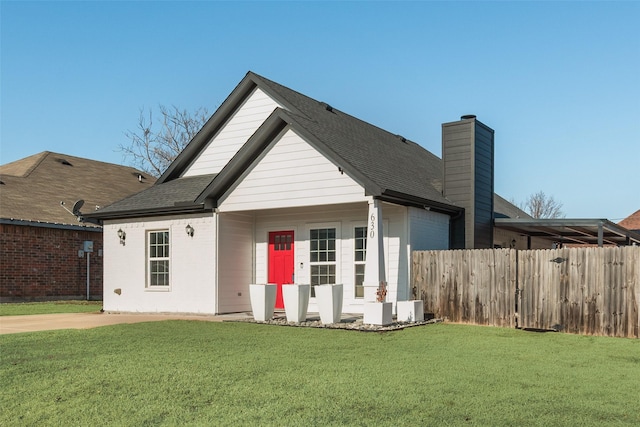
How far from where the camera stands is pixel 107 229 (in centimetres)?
1930

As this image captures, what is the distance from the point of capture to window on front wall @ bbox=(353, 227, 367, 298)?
52.7 feet

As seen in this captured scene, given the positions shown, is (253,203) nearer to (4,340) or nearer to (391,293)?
(391,293)

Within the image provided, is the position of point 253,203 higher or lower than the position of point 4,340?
higher

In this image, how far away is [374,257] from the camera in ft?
45.3

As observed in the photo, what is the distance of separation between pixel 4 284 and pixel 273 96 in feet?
43.4

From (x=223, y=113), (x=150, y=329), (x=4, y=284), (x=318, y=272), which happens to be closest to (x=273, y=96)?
(x=223, y=113)

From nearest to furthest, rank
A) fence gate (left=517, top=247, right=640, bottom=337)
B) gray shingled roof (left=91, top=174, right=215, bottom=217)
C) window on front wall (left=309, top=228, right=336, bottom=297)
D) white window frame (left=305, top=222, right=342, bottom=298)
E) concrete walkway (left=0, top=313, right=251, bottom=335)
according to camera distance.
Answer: fence gate (left=517, top=247, right=640, bottom=337) → concrete walkway (left=0, top=313, right=251, bottom=335) → white window frame (left=305, top=222, right=342, bottom=298) → window on front wall (left=309, top=228, right=336, bottom=297) → gray shingled roof (left=91, top=174, right=215, bottom=217)

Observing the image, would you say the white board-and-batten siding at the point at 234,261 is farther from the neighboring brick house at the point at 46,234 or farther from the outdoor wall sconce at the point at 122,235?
the neighboring brick house at the point at 46,234

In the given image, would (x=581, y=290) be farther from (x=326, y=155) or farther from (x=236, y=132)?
(x=236, y=132)

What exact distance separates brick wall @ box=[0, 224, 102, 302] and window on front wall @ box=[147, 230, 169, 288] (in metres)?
8.58

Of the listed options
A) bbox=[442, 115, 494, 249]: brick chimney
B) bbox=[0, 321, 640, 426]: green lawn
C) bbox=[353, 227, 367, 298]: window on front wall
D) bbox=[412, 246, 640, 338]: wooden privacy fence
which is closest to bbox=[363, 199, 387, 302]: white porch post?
bbox=[412, 246, 640, 338]: wooden privacy fence

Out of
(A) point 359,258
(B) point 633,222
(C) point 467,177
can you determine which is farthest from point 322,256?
(B) point 633,222

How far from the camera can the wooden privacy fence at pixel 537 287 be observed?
12.3m

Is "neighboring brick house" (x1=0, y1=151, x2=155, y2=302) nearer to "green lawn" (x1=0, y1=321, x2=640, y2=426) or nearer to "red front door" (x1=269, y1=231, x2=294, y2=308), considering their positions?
"red front door" (x1=269, y1=231, x2=294, y2=308)
